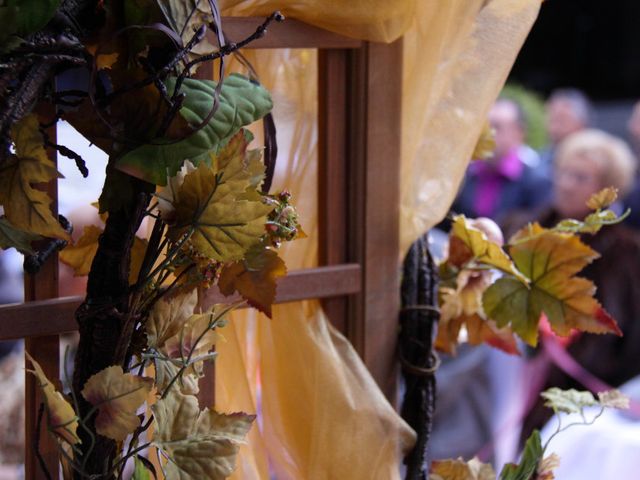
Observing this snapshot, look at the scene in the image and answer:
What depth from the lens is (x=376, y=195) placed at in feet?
2.76

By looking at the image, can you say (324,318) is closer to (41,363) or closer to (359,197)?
(359,197)

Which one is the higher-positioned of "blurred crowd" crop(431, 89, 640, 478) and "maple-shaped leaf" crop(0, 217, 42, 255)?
"maple-shaped leaf" crop(0, 217, 42, 255)

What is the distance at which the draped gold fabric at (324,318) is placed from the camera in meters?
0.80

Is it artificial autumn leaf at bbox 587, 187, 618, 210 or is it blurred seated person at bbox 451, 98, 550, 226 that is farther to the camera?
blurred seated person at bbox 451, 98, 550, 226

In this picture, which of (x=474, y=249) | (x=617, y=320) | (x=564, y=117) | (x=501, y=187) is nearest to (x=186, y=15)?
(x=474, y=249)

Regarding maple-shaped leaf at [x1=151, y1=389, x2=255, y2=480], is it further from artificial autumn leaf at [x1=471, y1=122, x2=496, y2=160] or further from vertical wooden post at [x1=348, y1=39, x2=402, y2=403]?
artificial autumn leaf at [x1=471, y1=122, x2=496, y2=160]

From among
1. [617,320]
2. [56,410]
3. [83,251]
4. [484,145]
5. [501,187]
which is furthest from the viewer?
[501,187]

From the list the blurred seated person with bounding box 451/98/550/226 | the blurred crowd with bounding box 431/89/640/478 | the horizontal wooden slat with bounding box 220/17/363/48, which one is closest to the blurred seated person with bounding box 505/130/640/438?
the blurred crowd with bounding box 431/89/640/478

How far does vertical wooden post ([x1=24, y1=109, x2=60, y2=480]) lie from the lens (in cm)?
66

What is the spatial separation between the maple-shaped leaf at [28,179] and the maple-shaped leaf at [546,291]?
0.44 metres

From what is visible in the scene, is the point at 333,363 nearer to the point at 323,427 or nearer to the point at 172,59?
the point at 323,427

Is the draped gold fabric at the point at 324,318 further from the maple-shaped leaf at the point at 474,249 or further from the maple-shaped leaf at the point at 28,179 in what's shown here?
the maple-shaped leaf at the point at 28,179

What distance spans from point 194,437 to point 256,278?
115mm

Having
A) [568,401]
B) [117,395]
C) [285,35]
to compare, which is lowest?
[568,401]
